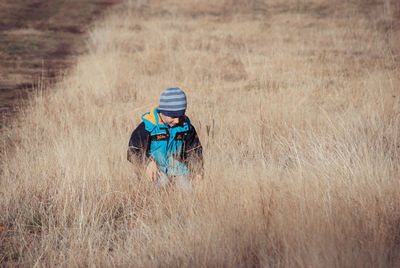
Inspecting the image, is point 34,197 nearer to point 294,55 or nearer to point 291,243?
point 291,243

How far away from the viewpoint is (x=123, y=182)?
3576 millimetres

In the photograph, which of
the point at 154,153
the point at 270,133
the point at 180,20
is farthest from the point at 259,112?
the point at 180,20

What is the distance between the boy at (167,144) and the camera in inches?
132

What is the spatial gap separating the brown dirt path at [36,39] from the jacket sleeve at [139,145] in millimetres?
3259

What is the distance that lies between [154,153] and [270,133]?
1.72m

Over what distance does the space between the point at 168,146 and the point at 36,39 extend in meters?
10.9

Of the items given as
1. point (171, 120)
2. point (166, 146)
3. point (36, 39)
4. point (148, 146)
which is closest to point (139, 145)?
point (148, 146)

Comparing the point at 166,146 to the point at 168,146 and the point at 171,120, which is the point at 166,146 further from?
→ the point at 171,120

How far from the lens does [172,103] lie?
3.33 meters

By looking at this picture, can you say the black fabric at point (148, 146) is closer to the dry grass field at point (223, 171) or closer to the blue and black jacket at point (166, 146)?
the blue and black jacket at point (166, 146)

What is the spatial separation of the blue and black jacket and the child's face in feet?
0.11

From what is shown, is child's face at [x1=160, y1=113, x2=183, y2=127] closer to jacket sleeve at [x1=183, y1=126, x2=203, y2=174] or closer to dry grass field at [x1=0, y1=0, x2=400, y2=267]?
jacket sleeve at [x1=183, y1=126, x2=203, y2=174]

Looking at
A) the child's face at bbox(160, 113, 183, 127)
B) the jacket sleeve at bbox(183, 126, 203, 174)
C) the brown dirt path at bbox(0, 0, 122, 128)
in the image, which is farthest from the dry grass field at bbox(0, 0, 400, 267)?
the brown dirt path at bbox(0, 0, 122, 128)

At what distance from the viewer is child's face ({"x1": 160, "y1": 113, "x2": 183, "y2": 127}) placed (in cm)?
340
